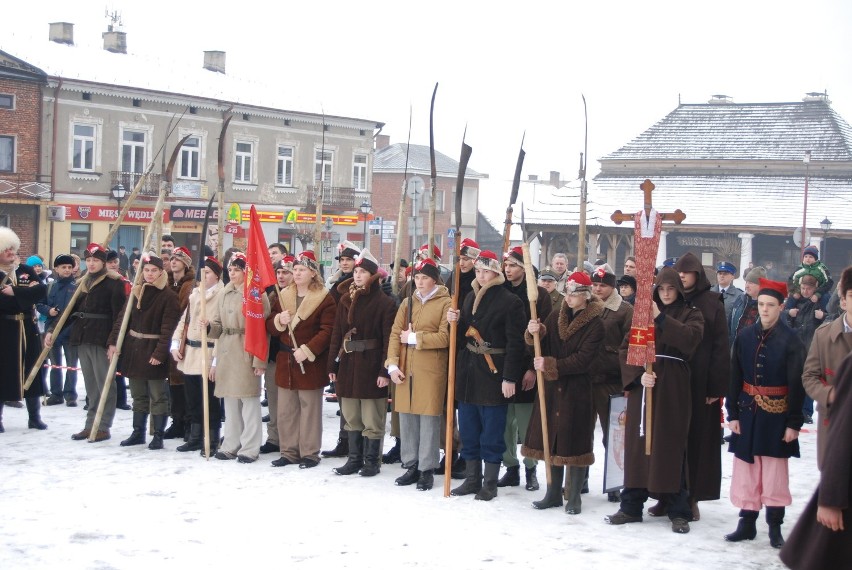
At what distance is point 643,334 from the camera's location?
689cm

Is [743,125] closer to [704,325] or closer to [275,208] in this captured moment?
[275,208]

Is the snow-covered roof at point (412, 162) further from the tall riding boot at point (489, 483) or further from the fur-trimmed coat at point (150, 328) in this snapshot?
the tall riding boot at point (489, 483)

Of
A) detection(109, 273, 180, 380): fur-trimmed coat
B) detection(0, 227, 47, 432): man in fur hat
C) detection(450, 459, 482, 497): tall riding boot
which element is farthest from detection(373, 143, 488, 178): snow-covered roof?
detection(450, 459, 482, 497): tall riding boot

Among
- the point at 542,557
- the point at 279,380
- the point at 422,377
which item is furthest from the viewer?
the point at 279,380

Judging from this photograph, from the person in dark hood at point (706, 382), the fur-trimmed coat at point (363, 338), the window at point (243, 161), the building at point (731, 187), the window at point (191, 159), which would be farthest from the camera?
the window at point (243, 161)

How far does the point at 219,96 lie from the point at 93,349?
96.1 feet

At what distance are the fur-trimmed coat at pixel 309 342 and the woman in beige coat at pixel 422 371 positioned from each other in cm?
85

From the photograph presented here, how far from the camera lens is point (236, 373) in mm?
9117

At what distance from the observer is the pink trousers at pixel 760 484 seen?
6.70m

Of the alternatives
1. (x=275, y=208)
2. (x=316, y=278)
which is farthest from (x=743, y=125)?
(x=316, y=278)

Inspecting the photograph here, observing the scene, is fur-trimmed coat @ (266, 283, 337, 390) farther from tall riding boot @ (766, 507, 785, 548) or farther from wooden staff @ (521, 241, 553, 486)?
tall riding boot @ (766, 507, 785, 548)

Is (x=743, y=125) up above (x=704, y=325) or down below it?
above

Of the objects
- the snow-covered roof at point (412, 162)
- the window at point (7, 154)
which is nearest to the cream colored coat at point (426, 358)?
the window at point (7, 154)

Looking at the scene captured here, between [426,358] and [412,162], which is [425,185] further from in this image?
[426,358]
